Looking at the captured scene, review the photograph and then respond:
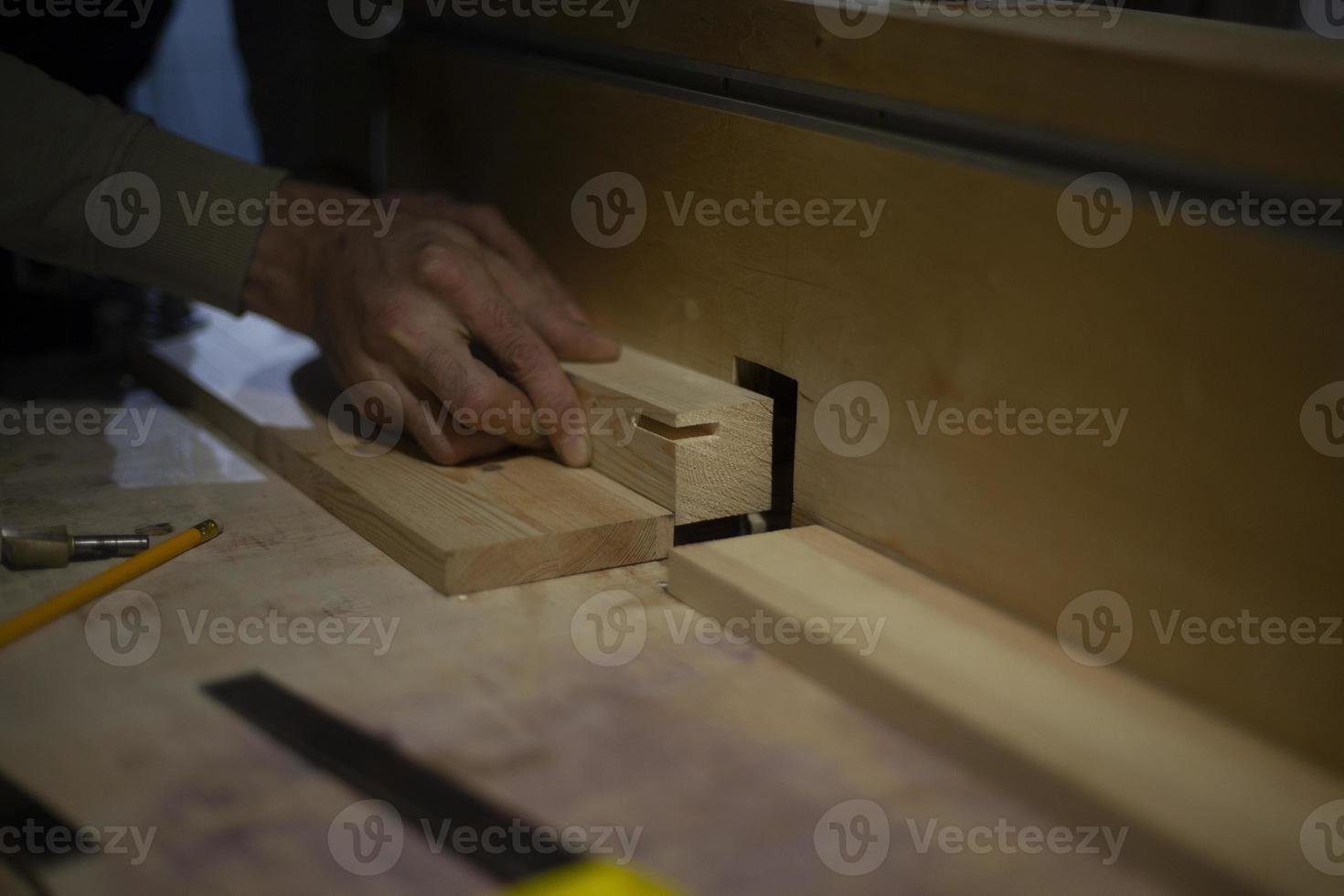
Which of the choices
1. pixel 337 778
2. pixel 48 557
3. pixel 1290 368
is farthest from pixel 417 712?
pixel 1290 368

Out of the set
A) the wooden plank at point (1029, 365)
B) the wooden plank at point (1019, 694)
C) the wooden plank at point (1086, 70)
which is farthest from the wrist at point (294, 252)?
the wooden plank at point (1019, 694)

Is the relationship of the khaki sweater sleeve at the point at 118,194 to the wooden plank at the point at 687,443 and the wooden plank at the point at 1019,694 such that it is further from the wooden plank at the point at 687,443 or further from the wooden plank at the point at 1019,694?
the wooden plank at the point at 1019,694

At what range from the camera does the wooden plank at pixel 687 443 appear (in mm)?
1160

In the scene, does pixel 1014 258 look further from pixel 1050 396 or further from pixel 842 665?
pixel 842 665

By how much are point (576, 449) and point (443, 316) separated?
193 mm

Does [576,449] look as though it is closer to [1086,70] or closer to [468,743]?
[468,743]

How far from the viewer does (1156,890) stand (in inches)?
29.0

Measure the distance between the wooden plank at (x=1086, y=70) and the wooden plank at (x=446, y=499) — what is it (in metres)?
0.43

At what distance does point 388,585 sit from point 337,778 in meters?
0.29

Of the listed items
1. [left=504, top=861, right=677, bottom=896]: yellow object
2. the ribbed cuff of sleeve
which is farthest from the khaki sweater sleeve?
[left=504, top=861, right=677, bottom=896]: yellow object

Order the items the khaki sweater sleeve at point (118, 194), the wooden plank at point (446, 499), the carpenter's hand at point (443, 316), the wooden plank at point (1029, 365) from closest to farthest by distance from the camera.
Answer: the wooden plank at point (1029, 365) → the wooden plank at point (446, 499) → the carpenter's hand at point (443, 316) → the khaki sweater sleeve at point (118, 194)

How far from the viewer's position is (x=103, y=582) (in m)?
1.03

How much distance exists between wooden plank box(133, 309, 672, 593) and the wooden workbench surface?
26mm

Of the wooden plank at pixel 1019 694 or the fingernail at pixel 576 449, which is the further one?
the fingernail at pixel 576 449
